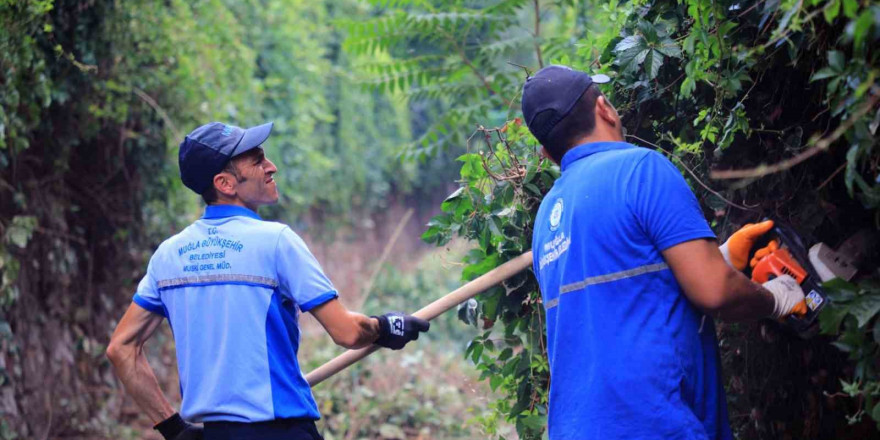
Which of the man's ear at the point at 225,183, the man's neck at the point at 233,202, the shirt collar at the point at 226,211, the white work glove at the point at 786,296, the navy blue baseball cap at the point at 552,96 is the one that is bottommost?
the white work glove at the point at 786,296

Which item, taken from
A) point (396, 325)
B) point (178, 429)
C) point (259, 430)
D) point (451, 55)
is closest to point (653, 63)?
point (396, 325)

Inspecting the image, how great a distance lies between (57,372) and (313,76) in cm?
742

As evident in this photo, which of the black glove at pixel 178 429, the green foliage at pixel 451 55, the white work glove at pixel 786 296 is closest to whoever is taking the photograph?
the white work glove at pixel 786 296

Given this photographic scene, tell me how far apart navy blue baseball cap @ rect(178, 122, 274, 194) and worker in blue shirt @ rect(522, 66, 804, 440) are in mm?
1338

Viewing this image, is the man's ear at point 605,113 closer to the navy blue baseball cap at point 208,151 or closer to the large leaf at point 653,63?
the large leaf at point 653,63

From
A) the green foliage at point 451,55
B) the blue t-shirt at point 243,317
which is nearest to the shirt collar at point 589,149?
the blue t-shirt at point 243,317

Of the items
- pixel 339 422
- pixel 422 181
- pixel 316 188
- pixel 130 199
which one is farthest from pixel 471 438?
pixel 422 181

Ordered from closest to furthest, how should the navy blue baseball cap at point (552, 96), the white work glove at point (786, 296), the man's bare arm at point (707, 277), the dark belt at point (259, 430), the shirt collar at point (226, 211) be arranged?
the man's bare arm at point (707, 277) < the white work glove at point (786, 296) < the navy blue baseball cap at point (552, 96) < the dark belt at point (259, 430) < the shirt collar at point (226, 211)

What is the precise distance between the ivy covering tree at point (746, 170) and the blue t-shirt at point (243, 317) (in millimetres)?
868

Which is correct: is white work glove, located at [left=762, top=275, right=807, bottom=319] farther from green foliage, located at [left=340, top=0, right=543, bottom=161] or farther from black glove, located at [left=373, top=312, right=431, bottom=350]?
green foliage, located at [left=340, top=0, right=543, bottom=161]

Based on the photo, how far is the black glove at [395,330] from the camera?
139 inches

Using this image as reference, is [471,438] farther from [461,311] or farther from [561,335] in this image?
[561,335]

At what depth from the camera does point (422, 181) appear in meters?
19.2

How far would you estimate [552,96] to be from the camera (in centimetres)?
298
